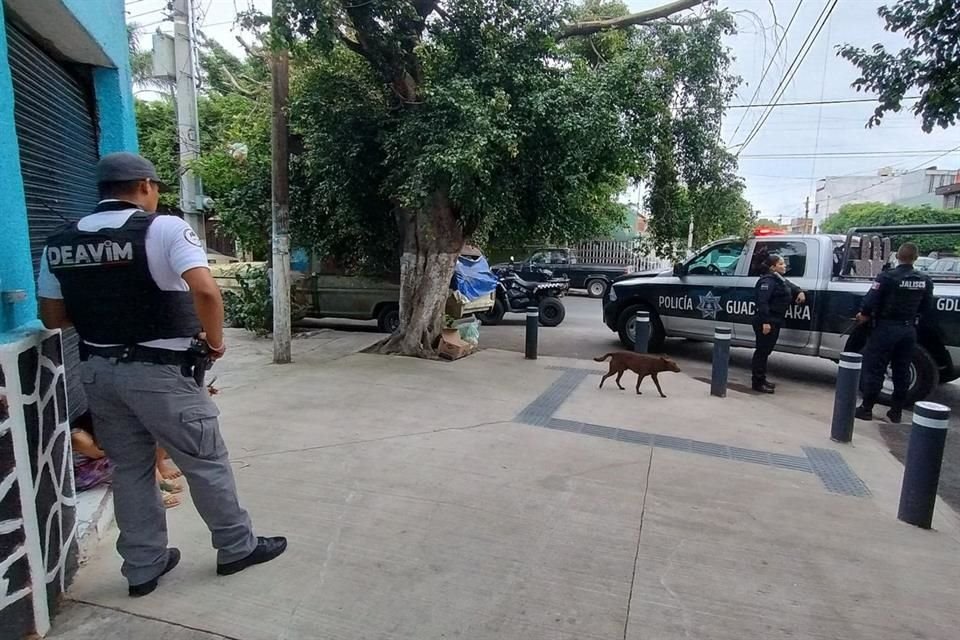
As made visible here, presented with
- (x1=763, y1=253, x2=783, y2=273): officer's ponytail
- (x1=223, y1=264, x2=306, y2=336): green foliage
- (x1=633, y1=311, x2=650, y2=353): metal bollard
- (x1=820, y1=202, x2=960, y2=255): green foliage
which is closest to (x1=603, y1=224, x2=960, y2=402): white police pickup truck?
(x1=763, y1=253, x2=783, y2=273): officer's ponytail

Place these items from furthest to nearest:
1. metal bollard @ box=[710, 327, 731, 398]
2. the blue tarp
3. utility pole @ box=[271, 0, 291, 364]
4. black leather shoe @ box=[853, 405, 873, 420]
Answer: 1. the blue tarp
2. utility pole @ box=[271, 0, 291, 364]
3. metal bollard @ box=[710, 327, 731, 398]
4. black leather shoe @ box=[853, 405, 873, 420]

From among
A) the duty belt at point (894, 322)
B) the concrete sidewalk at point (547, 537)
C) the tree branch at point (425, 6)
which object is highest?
the tree branch at point (425, 6)

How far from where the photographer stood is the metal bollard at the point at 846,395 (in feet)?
16.6

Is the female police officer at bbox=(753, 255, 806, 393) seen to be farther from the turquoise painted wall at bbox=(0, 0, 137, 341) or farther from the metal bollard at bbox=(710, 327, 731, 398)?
the turquoise painted wall at bbox=(0, 0, 137, 341)

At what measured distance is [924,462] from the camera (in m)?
3.49

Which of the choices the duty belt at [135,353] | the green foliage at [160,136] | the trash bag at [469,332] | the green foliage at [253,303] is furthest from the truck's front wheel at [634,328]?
the green foliage at [160,136]

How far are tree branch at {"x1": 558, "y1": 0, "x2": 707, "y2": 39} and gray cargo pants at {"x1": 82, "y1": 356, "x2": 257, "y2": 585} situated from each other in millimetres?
6912

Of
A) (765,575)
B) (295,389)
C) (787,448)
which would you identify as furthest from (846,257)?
(295,389)

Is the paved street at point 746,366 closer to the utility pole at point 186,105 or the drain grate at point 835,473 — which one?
the drain grate at point 835,473

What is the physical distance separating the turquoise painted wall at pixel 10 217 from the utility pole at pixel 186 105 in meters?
6.83

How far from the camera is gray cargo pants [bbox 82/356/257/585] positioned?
93.1 inches

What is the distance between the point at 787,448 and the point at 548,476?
230cm

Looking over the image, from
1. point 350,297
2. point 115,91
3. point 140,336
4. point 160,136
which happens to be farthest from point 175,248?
point 160,136

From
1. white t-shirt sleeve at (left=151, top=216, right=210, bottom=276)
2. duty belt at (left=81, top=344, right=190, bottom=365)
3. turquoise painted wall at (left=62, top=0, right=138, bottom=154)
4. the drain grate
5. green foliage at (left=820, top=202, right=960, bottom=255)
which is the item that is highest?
green foliage at (left=820, top=202, right=960, bottom=255)
